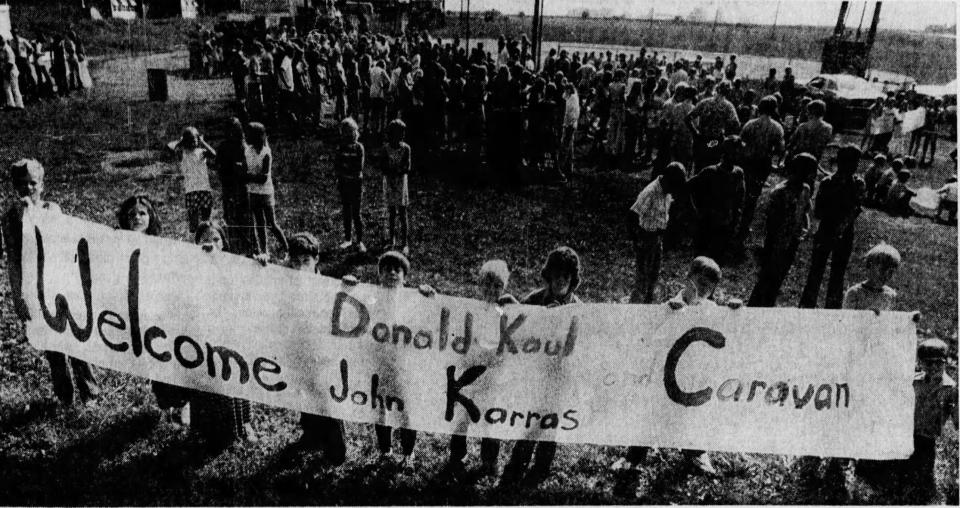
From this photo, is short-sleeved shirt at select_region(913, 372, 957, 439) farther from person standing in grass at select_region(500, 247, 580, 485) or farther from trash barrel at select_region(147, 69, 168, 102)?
trash barrel at select_region(147, 69, 168, 102)

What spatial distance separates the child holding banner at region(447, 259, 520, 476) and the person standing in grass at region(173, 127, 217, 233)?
4.55 metres

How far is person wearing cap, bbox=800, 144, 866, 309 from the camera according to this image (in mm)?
6527

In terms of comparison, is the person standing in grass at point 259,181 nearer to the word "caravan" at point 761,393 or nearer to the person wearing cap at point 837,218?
the word "caravan" at point 761,393

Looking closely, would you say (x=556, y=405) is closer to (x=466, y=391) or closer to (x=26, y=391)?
(x=466, y=391)

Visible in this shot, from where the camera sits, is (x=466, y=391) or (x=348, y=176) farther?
(x=348, y=176)

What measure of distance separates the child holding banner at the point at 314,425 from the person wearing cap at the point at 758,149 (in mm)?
6674

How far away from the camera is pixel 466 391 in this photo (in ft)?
14.5

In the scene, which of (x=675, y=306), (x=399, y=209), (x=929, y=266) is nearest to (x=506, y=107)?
(x=399, y=209)

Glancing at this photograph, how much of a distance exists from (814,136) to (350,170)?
6.42 metres

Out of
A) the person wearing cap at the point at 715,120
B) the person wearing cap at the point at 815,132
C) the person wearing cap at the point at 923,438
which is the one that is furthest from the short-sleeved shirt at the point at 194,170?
the person wearing cap at the point at 815,132

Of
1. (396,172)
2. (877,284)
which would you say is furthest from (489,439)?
(396,172)

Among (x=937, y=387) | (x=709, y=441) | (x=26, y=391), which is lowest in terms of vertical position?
(x=26, y=391)

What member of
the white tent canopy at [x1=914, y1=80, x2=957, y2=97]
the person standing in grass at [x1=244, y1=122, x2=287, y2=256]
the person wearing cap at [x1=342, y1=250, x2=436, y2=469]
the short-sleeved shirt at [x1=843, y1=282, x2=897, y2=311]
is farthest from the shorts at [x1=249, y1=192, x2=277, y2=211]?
the white tent canopy at [x1=914, y1=80, x2=957, y2=97]

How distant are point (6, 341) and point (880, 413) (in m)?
7.30
